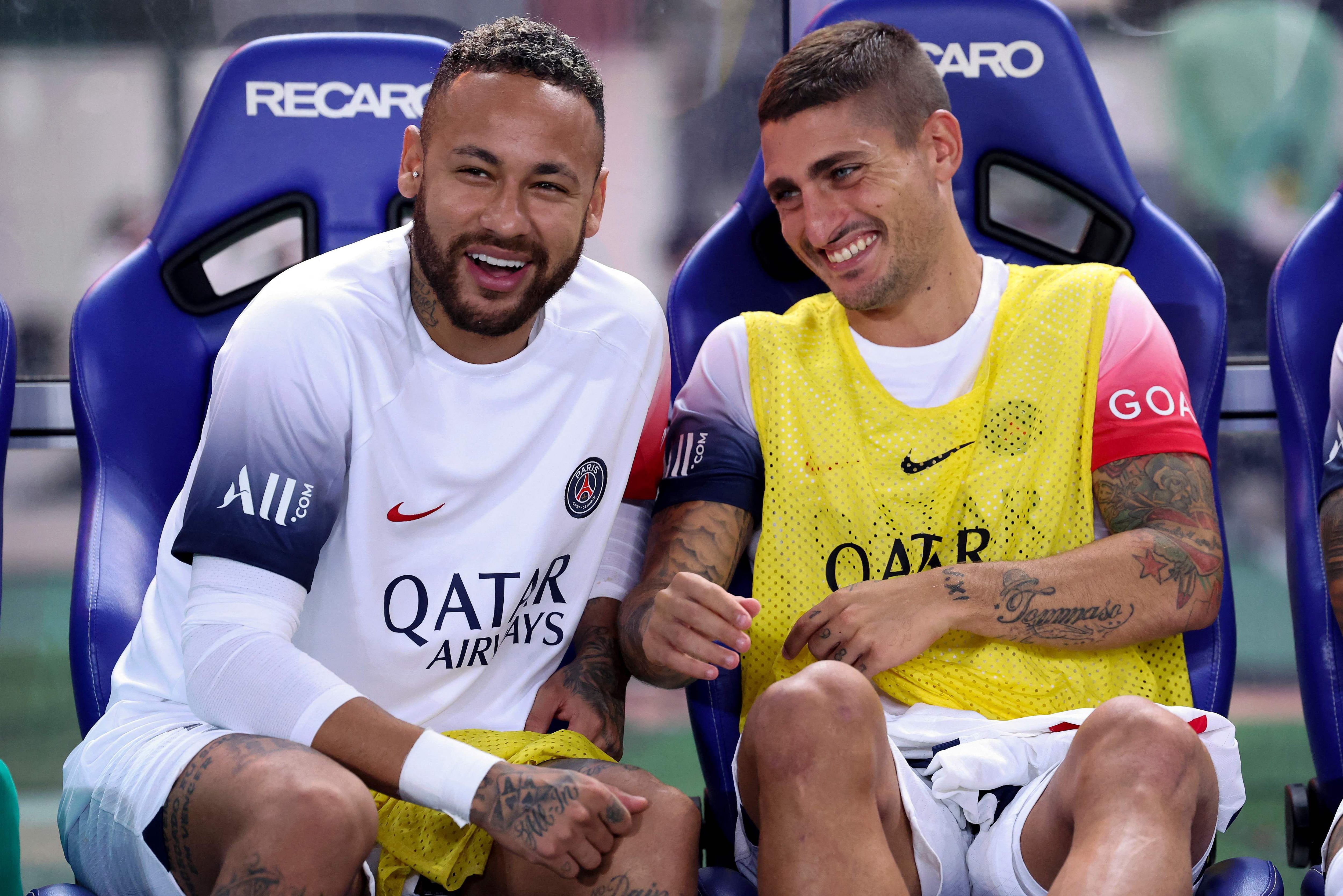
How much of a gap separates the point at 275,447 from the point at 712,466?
0.48 meters

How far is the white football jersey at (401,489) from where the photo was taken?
1.23m

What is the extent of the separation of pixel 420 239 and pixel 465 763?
0.56 metres

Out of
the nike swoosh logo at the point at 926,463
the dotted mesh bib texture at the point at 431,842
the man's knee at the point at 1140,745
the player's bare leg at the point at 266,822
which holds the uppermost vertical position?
the nike swoosh logo at the point at 926,463

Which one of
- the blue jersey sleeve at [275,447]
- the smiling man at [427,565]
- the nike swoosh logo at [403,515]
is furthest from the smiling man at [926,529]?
the blue jersey sleeve at [275,447]

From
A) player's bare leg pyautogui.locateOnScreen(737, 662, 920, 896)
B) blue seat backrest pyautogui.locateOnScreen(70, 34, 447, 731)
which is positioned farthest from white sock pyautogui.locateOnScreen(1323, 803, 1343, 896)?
blue seat backrest pyautogui.locateOnScreen(70, 34, 447, 731)

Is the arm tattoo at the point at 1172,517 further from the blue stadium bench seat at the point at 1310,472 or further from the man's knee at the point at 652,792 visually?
the man's knee at the point at 652,792

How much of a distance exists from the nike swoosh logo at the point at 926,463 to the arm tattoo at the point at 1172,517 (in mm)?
152

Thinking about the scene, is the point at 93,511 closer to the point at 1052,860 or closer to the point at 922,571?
the point at 922,571

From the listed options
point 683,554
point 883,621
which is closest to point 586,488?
point 683,554

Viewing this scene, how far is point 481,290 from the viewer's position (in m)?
1.34

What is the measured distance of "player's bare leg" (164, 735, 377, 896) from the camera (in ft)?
3.38

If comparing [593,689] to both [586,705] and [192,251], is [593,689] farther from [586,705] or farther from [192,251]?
[192,251]

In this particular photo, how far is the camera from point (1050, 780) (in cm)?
119

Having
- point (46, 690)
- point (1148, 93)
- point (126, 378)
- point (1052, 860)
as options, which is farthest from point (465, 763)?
point (1148, 93)
